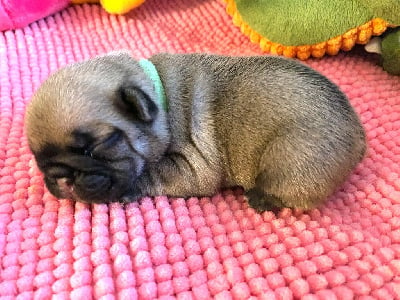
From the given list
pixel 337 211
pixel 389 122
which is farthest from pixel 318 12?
pixel 337 211

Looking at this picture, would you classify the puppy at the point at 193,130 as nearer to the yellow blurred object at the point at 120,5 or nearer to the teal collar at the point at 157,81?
the teal collar at the point at 157,81

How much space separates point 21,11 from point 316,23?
1.72m

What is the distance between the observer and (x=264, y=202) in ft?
6.25

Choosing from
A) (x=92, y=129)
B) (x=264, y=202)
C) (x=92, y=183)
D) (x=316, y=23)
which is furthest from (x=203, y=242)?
(x=316, y=23)

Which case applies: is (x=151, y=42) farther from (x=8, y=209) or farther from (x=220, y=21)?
(x=8, y=209)

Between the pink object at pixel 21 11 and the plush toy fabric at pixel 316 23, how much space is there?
1258 mm

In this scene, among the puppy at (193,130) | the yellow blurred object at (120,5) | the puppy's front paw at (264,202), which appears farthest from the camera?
the yellow blurred object at (120,5)

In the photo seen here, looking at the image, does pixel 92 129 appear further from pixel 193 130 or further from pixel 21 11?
pixel 21 11

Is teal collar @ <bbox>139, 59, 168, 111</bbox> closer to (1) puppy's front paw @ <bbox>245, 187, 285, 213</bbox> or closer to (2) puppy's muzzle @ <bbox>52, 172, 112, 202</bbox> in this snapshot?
(2) puppy's muzzle @ <bbox>52, 172, 112, 202</bbox>

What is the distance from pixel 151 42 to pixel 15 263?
180 cm

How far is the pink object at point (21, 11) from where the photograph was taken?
3.05 meters

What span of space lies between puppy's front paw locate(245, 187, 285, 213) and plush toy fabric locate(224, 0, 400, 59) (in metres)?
1.10

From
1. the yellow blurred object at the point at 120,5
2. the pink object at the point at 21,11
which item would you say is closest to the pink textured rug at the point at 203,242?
the pink object at the point at 21,11

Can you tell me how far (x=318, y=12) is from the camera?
2.66 m
